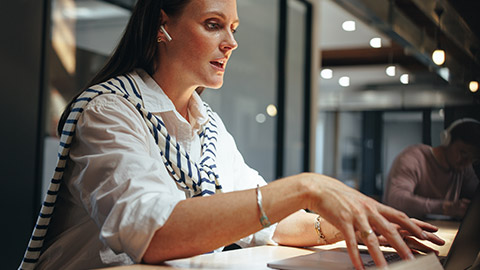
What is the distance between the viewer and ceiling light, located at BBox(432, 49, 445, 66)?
1282mm

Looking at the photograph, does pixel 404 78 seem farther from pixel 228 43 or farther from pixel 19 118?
pixel 19 118

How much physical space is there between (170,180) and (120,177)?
11cm

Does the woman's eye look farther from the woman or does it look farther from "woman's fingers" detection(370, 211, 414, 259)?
"woman's fingers" detection(370, 211, 414, 259)

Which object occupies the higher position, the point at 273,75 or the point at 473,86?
the point at 273,75

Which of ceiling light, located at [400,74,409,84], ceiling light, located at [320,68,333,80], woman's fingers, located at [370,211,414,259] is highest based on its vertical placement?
ceiling light, located at [320,68,333,80]

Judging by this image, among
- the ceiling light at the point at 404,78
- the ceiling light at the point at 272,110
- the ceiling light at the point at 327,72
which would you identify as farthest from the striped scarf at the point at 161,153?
the ceiling light at the point at 327,72

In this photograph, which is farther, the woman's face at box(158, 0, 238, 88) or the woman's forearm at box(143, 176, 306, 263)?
the woman's face at box(158, 0, 238, 88)

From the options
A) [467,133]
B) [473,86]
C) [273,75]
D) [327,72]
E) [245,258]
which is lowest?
[245,258]

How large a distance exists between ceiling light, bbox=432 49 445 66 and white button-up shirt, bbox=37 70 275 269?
0.61 meters

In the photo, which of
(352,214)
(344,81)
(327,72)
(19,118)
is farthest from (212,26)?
(344,81)

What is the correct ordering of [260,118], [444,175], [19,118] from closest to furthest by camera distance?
1. [444,175]
2. [19,118]
3. [260,118]

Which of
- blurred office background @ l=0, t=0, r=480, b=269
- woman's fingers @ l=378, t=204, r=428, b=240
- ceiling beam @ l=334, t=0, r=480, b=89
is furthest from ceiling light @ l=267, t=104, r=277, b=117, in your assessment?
woman's fingers @ l=378, t=204, r=428, b=240

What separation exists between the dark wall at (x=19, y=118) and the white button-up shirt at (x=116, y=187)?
48.5 inches

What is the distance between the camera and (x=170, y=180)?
88 centimetres
